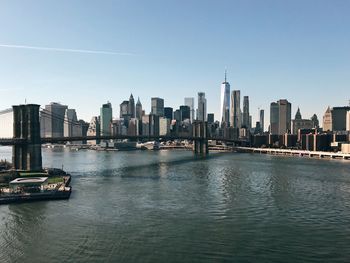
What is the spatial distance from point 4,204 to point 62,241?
17.7 m

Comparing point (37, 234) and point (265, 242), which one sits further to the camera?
point (37, 234)

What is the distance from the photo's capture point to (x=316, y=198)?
1911 inches

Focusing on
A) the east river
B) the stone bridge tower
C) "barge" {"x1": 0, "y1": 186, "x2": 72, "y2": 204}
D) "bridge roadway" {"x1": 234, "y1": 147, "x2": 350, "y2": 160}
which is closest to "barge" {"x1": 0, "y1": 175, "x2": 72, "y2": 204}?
"barge" {"x1": 0, "y1": 186, "x2": 72, "y2": 204}

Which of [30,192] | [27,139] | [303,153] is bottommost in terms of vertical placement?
[303,153]

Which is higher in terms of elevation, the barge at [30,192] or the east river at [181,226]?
the barge at [30,192]

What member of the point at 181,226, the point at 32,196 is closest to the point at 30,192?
the point at 32,196

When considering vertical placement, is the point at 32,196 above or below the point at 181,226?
above

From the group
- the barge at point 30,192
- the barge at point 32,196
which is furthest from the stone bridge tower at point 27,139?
the barge at point 32,196

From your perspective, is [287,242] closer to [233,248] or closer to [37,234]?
[233,248]

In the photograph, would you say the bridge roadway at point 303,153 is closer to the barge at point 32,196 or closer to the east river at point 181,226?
the east river at point 181,226

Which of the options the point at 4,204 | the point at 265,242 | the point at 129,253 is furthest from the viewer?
the point at 4,204

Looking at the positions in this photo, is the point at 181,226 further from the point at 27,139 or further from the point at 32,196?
the point at 27,139

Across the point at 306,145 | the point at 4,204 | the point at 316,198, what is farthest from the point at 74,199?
the point at 306,145

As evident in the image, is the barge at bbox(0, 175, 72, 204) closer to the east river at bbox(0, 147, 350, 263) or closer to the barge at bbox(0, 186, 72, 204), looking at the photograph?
the barge at bbox(0, 186, 72, 204)
